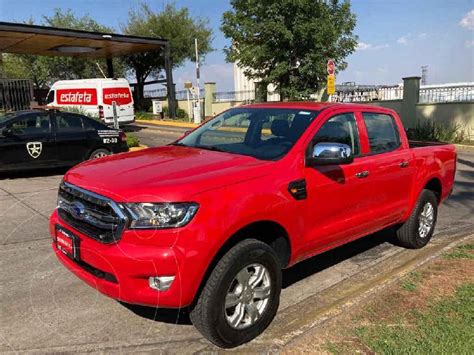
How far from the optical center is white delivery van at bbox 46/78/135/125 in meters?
22.5

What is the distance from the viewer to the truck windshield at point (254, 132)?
4.02 m

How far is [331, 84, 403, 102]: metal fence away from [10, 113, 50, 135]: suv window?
14217 mm

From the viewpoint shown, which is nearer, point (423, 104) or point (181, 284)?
point (181, 284)

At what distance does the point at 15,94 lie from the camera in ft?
86.5

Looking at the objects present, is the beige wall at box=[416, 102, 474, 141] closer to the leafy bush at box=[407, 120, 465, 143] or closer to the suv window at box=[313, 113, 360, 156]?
the leafy bush at box=[407, 120, 465, 143]

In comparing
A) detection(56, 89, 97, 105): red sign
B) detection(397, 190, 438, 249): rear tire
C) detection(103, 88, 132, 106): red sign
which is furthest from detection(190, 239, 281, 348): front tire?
detection(56, 89, 97, 105): red sign

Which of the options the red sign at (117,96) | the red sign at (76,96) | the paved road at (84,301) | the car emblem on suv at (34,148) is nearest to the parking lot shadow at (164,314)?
the paved road at (84,301)

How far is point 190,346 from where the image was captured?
3408 mm

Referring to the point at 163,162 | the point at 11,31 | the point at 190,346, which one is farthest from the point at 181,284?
the point at 11,31

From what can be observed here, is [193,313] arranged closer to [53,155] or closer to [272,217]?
[272,217]

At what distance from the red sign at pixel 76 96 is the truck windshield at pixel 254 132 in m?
19.2

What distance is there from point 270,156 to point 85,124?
799cm

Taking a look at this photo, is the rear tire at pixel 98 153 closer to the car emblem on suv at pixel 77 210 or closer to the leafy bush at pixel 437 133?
the car emblem on suv at pixel 77 210

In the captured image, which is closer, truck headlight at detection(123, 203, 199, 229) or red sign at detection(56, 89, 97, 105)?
truck headlight at detection(123, 203, 199, 229)
